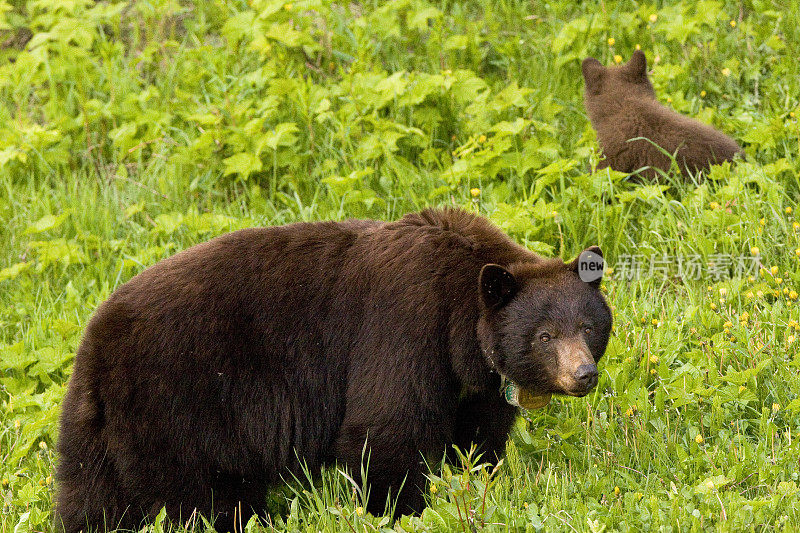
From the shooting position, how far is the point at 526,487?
3.96 metres

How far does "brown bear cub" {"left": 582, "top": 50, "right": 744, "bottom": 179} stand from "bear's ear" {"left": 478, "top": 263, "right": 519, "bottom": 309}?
253 centimetres

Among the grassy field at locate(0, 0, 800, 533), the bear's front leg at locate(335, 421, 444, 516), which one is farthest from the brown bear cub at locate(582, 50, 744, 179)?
the bear's front leg at locate(335, 421, 444, 516)

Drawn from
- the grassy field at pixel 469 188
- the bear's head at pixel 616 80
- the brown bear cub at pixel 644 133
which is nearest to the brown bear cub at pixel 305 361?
the grassy field at pixel 469 188

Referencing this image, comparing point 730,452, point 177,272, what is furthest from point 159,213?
point 730,452

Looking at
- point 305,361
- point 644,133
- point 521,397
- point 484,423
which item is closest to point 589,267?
point 521,397

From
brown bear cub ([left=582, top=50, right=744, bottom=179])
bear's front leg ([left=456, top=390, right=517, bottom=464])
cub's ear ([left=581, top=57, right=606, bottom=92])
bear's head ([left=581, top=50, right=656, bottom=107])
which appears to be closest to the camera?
bear's front leg ([left=456, top=390, right=517, bottom=464])

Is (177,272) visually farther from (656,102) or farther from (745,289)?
(656,102)

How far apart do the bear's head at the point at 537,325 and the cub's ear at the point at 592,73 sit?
3.11 m

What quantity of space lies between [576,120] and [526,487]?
3.59 m

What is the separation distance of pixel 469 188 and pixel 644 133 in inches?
43.6

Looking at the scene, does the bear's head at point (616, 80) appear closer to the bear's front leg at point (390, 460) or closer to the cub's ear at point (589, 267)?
the cub's ear at point (589, 267)

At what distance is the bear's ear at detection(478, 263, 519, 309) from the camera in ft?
12.2

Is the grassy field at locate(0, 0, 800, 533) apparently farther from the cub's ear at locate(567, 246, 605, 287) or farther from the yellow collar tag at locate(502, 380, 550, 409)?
the cub's ear at locate(567, 246, 605, 287)

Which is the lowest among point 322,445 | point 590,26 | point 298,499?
point 298,499
